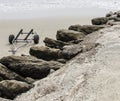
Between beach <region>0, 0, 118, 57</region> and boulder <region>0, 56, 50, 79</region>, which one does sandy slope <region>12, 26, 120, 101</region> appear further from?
beach <region>0, 0, 118, 57</region>

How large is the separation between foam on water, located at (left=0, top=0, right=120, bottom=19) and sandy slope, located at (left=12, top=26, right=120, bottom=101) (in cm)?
1678

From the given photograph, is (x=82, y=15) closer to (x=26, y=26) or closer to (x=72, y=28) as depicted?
(x=26, y=26)

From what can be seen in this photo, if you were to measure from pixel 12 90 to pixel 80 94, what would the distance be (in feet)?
5.22

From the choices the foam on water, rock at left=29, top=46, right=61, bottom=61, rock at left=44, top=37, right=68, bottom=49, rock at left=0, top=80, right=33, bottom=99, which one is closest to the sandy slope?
rock at left=0, top=80, right=33, bottom=99

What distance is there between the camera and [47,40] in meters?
12.0

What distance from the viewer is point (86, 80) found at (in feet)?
22.8

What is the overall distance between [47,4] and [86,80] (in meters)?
21.7

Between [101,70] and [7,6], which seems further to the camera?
[7,6]

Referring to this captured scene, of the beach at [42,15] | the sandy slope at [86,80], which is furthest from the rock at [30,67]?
the beach at [42,15]

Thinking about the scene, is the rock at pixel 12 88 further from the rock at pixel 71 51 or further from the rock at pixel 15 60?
the rock at pixel 71 51

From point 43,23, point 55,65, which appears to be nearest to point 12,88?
point 55,65

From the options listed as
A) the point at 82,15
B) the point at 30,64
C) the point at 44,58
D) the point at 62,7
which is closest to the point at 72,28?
the point at 44,58

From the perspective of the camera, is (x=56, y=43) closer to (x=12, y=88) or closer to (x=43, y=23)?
(x=12, y=88)

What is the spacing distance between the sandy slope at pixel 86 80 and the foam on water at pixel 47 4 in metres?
16.8
